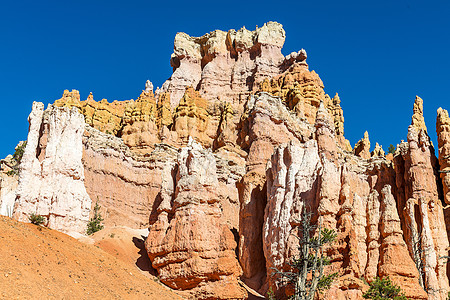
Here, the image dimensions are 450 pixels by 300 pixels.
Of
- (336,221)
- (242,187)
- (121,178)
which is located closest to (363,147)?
(242,187)

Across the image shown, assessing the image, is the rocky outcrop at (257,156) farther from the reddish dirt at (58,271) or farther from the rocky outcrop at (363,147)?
the rocky outcrop at (363,147)

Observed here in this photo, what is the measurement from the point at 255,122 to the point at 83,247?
2610cm

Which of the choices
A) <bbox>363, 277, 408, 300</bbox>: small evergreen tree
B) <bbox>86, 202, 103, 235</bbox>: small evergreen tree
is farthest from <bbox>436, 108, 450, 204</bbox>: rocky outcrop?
<bbox>86, 202, 103, 235</bbox>: small evergreen tree

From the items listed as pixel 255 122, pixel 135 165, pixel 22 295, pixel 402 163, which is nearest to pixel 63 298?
pixel 22 295

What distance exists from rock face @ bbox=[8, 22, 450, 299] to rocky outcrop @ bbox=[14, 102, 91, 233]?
9cm

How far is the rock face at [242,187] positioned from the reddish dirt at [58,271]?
4.84 meters

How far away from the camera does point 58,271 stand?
2428 centimetres

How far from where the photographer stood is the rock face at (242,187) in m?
32.4

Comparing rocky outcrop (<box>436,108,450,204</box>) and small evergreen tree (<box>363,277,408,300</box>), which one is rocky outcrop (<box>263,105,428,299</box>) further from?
rocky outcrop (<box>436,108,450,204</box>)

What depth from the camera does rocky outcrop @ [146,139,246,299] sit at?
32.2 metres

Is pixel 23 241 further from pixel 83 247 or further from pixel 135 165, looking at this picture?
pixel 135 165

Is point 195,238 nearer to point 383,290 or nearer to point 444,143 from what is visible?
point 383,290

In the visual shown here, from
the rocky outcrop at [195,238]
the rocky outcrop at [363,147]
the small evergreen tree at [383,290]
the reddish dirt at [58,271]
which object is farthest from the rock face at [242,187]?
the reddish dirt at [58,271]

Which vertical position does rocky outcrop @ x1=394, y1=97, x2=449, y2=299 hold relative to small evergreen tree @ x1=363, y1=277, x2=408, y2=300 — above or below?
above
